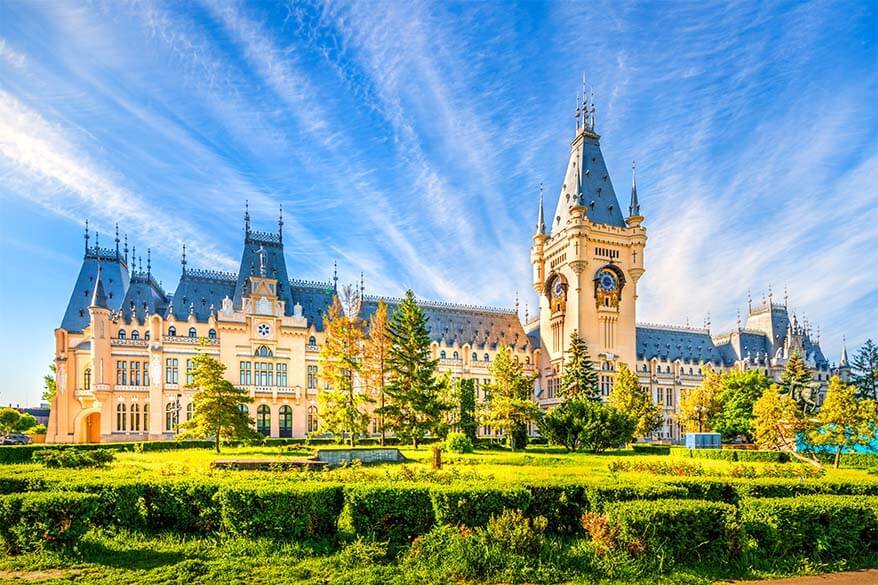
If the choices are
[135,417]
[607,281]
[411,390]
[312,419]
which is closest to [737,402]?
[607,281]

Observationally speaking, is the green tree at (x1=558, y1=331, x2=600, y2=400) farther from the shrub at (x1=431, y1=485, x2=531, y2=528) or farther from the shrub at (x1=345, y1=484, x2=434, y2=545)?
the shrub at (x1=345, y1=484, x2=434, y2=545)

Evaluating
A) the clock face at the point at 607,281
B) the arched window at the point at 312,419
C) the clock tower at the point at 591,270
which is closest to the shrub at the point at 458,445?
the arched window at the point at 312,419

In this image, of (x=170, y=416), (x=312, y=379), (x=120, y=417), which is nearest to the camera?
(x=120, y=417)

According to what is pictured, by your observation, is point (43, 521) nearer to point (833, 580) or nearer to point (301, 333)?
point (833, 580)

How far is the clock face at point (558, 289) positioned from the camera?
68919 millimetres

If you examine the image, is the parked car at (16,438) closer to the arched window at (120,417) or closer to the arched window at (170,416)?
the arched window at (120,417)

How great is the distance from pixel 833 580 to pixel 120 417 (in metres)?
59.2

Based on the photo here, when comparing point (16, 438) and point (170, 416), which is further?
point (16, 438)

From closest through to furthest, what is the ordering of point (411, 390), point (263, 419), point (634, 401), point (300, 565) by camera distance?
point (300, 565) → point (411, 390) → point (634, 401) → point (263, 419)

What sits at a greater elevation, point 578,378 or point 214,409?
point 578,378

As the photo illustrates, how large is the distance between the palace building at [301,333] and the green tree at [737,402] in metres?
11.3

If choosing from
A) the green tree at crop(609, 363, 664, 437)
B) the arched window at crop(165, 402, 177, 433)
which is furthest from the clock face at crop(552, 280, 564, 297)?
the arched window at crop(165, 402, 177, 433)

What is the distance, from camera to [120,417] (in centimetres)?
5119

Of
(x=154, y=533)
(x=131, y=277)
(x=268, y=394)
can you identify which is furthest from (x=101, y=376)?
(x=154, y=533)
